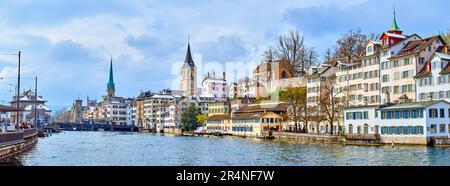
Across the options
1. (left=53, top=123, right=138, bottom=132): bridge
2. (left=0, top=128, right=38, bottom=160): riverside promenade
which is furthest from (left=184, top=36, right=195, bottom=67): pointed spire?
(left=0, top=128, right=38, bottom=160): riverside promenade

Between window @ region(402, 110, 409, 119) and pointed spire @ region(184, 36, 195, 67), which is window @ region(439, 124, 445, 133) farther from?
pointed spire @ region(184, 36, 195, 67)

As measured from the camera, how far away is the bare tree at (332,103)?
67.2 metres

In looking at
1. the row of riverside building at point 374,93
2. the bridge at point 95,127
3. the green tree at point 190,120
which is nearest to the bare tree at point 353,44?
the row of riverside building at point 374,93

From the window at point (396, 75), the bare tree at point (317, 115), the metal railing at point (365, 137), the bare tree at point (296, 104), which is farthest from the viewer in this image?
the bare tree at point (296, 104)

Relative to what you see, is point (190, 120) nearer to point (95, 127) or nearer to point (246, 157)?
point (95, 127)

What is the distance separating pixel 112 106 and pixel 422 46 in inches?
5851

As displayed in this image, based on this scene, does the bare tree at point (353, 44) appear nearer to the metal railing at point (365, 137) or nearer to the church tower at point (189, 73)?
the metal railing at point (365, 137)

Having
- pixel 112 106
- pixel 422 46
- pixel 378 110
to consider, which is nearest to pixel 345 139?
pixel 378 110

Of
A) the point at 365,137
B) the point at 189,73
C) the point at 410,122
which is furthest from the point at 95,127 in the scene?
the point at 410,122

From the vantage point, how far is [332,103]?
6694 cm

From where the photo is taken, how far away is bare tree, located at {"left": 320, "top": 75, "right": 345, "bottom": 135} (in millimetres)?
67188

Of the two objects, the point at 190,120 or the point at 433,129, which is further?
the point at 190,120

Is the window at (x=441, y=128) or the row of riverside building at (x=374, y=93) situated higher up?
the row of riverside building at (x=374, y=93)
